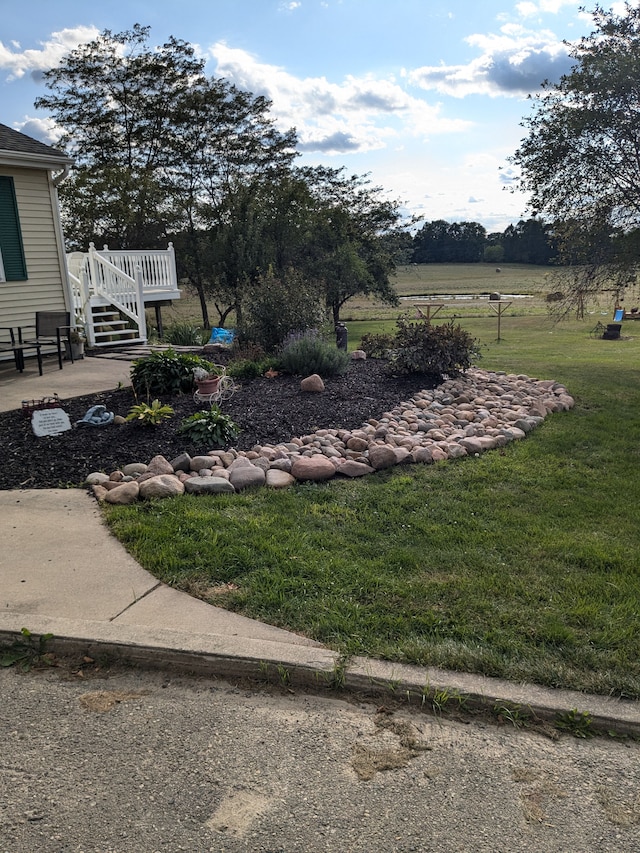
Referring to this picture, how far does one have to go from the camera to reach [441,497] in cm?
415

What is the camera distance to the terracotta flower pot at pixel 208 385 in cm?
618

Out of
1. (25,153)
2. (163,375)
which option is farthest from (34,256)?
(163,375)

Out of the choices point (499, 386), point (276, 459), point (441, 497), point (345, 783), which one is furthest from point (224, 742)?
point (499, 386)

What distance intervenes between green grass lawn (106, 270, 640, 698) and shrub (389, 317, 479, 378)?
2.61 meters

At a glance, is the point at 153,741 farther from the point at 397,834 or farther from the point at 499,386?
the point at 499,386

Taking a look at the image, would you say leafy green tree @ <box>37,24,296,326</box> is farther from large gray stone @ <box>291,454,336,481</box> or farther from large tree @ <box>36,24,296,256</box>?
large gray stone @ <box>291,454,336,481</box>

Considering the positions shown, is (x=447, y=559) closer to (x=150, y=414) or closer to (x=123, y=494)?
(x=123, y=494)

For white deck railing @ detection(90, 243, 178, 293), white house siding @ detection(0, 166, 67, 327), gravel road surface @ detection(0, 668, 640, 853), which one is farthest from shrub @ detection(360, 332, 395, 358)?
gravel road surface @ detection(0, 668, 640, 853)

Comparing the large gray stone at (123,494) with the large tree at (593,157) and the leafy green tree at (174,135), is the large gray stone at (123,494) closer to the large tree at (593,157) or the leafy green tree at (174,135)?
the large tree at (593,157)

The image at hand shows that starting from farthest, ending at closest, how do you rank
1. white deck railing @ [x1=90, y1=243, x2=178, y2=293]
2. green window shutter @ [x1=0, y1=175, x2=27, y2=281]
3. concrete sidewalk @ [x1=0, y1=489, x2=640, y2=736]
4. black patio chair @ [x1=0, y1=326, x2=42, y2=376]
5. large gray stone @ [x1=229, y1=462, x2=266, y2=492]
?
white deck railing @ [x1=90, y1=243, x2=178, y2=293]
green window shutter @ [x1=0, y1=175, x2=27, y2=281]
black patio chair @ [x1=0, y1=326, x2=42, y2=376]
large gray stone @ [x1=229, y1=462, x2=266, y2=492]
concrete sidewalk @ [x1=0, y1=489, x2=640, y2=736]

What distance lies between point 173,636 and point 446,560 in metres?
1.44

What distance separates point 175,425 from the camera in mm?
5469

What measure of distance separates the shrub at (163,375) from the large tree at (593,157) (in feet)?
22.3

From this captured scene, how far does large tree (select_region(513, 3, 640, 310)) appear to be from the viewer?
891 centimetres
